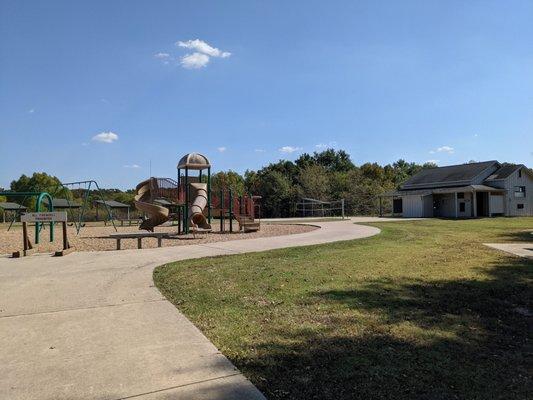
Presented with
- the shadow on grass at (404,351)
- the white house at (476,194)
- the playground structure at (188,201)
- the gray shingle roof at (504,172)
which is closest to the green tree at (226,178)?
the white house at (476,194)

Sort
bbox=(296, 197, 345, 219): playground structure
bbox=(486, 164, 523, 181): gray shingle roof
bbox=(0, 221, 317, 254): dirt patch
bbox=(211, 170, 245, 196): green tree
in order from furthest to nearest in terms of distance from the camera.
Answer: bbox=(211, 170, 245, 196): green tree, bbox=(296, 197, 345, 219): playground structure, bbox=(486, 164, 523, 181): gray shingle roof, bbox=(0, 221, 317, 254): dirt patch

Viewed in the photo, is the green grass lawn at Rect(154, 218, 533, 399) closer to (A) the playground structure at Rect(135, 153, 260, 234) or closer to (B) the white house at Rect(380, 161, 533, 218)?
(A) the playground structure at Rect(135, 153, 260, 234)

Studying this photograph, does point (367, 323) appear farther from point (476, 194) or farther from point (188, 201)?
point (476, 194)

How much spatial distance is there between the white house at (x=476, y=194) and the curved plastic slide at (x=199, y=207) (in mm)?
26527

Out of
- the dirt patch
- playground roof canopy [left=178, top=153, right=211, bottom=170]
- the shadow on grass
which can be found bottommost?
the shadow on grass

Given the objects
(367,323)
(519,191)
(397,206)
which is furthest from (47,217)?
(519,191)

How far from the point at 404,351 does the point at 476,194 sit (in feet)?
139

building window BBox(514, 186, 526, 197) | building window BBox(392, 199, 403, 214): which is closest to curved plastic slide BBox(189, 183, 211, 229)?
building window BBox(392, 199, 403, 214)

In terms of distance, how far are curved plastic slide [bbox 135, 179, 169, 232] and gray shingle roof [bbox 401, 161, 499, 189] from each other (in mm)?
31387

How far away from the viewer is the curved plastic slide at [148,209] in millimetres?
20358

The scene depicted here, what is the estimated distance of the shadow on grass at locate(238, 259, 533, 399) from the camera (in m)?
3.48

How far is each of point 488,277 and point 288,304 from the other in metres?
4.15

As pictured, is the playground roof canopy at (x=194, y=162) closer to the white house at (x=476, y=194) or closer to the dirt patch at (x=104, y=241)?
the dirt patch at (x=104, y=241)

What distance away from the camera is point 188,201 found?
2098 cm
